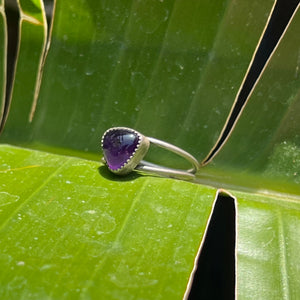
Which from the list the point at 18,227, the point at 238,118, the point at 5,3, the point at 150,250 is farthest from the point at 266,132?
the point at 5,3

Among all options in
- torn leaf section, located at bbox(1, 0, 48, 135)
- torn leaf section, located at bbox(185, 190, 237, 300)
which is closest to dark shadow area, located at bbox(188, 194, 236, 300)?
torn leaf section, located at bbox(185, 190, 237, 300)

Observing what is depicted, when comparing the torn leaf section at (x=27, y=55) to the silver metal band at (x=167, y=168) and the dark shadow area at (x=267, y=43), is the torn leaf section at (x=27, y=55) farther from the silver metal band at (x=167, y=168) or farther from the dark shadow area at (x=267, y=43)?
the dark shadow area at (x=267, y=43)

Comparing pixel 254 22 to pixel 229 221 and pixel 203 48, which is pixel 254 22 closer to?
pixel 203 48

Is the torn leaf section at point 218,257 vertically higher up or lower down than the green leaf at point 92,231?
lower down

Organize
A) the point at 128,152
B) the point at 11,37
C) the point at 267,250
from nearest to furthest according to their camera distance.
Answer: the point at 267,250 < the point at 128,152 < the point at 11,37

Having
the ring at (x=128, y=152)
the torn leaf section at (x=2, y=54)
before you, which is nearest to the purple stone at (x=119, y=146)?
the ring at (x=128, y=152)

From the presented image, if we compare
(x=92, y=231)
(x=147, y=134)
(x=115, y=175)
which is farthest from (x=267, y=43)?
(x=92, y=231)

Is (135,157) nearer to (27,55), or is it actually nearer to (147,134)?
(147,134)
